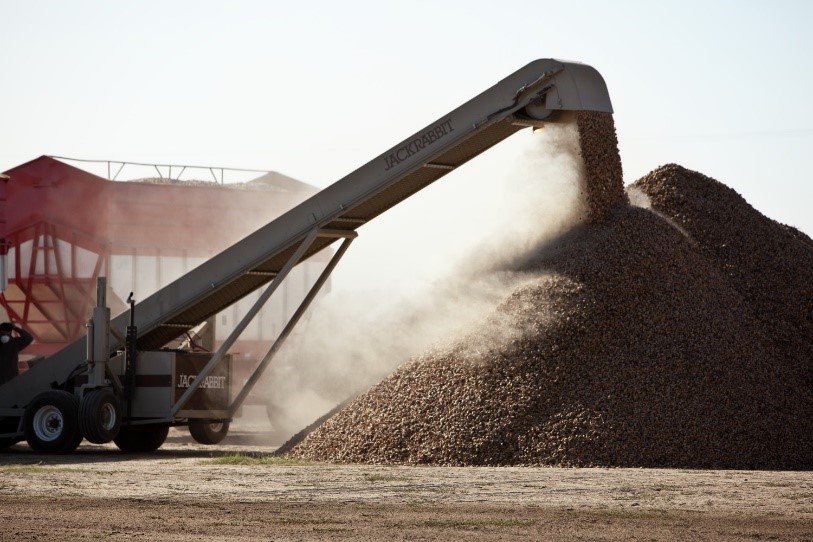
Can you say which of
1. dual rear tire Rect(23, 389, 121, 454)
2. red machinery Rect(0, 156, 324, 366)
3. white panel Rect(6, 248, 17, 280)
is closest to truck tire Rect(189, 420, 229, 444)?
dual rear tire Rect(23, 389, 121, 454)

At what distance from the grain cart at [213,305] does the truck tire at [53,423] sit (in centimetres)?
1

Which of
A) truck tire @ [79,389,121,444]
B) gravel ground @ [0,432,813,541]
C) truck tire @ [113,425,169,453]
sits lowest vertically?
gravel ground @ [0,432,813,541]

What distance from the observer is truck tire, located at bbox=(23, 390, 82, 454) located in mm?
16906

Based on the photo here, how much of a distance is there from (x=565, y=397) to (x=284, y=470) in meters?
3.40

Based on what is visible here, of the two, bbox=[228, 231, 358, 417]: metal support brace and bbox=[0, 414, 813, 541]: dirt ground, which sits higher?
bbox=[228, 231, 358, 417]: metal support brace

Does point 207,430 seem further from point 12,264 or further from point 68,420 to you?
point 12,264

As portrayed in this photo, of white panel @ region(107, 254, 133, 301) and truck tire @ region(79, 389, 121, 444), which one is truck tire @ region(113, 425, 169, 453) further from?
white panel @ region(107, 254, 133, 301)

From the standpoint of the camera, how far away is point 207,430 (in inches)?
729

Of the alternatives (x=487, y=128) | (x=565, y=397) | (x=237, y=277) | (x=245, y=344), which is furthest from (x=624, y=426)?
(x=245, y=344)

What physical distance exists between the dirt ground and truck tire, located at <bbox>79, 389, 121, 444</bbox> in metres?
1.45

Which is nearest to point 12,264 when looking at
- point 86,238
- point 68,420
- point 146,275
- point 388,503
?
point 86,238

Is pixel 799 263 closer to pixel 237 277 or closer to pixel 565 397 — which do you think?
pixel 565 397

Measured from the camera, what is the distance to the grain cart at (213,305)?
16.2m

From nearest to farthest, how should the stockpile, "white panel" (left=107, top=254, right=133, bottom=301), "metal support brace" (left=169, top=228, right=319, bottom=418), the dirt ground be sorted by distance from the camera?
the dirt ground < the stockpile < "metal support brace" (left=169, top=228, right=319, bottom=418) < "white panel" (left=107, top=254, right=133, bottom=301)
